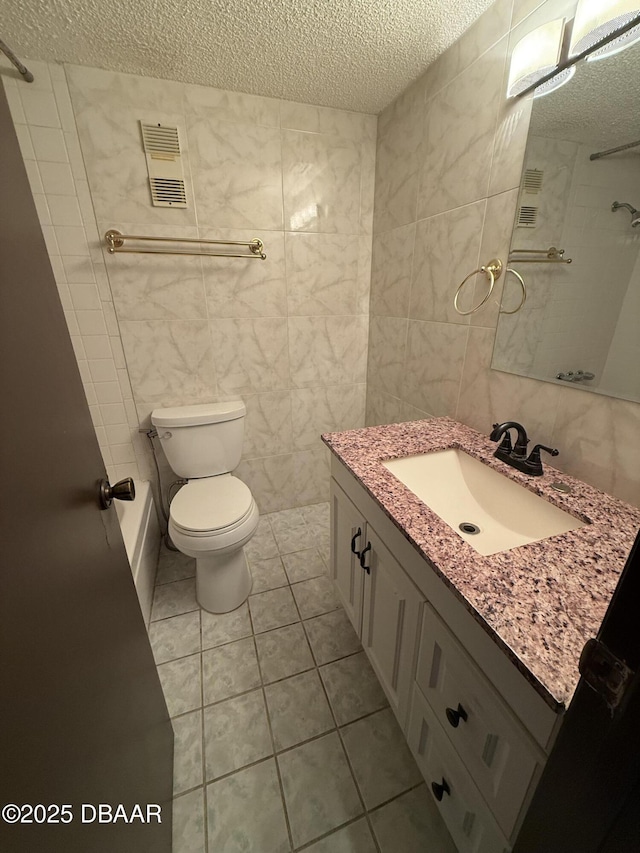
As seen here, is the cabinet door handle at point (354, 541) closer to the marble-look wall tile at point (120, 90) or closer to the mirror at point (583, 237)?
the mirror at point (583, 237)

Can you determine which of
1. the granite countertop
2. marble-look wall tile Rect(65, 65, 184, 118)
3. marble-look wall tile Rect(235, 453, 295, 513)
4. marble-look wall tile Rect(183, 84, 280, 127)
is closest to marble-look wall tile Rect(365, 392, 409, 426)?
marble-look wall tile Rect(235, 453, 295, 513)

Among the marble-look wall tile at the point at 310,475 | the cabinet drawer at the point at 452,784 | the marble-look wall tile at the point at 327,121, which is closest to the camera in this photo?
the cabinet drawer at the point at 452,784

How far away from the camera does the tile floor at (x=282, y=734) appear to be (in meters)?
0.92

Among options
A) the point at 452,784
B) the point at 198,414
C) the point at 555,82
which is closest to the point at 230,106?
the point at 555,82

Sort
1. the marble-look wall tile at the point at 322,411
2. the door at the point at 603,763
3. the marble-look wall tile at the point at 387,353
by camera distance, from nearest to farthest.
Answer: the door at the point at 603,763 < the marble-look wall tile at the point at 387,353 < the marble-look wall tile at the point at 322,411

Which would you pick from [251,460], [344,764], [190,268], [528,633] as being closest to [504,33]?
[190,268]

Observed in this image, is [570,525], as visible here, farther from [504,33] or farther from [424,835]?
[504,33]

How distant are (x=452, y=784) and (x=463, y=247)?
5.21 ft

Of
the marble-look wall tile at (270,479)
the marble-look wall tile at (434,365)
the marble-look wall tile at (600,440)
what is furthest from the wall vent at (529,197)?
the marble-look wall tile at (270,479)

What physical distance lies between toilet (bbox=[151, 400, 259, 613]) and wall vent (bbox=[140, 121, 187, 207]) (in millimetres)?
975

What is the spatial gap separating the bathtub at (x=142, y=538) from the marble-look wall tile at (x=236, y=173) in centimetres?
142

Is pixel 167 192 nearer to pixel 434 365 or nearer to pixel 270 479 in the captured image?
pixel 434 365

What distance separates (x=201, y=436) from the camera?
173 centimetres

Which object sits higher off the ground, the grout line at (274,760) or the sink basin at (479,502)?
the sink basin at (479,502)
